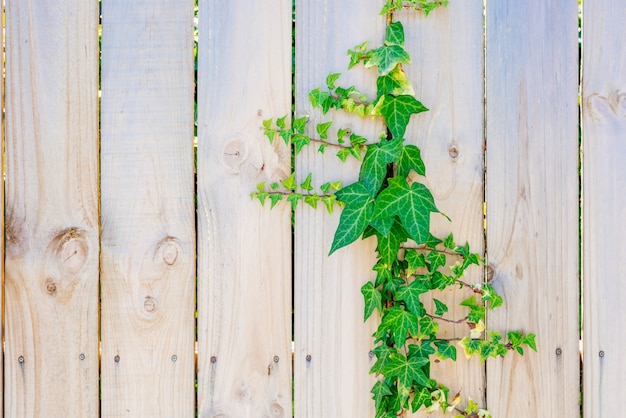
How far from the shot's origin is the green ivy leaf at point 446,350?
121 centimetres

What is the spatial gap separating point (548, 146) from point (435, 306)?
40 cm

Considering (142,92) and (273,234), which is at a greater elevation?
(142,92)

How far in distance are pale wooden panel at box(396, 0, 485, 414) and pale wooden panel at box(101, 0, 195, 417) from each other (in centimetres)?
48

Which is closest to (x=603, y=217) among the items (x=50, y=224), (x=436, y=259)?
(x=436, y=259)

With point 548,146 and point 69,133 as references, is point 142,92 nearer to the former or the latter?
point 69,133

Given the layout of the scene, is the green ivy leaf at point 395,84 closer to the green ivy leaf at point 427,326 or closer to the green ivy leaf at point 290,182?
the green ivy leaf at point 290,182

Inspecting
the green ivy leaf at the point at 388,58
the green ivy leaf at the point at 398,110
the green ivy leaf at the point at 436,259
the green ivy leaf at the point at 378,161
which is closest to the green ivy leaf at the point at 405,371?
the green ivy leaf at the point at 436,259

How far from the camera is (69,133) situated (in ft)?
4.02

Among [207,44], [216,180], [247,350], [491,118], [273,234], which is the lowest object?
[247,350]

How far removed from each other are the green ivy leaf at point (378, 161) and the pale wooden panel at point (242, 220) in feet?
0.55

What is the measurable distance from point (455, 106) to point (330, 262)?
410 mm

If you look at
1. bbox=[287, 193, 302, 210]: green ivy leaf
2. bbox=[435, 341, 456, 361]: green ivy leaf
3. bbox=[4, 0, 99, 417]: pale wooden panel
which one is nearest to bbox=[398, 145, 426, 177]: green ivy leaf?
bbox=[287, 193, 302, 210]: green ivy leaf

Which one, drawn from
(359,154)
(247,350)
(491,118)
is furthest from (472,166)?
(247,350)

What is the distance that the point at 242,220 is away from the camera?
4.05 feet
